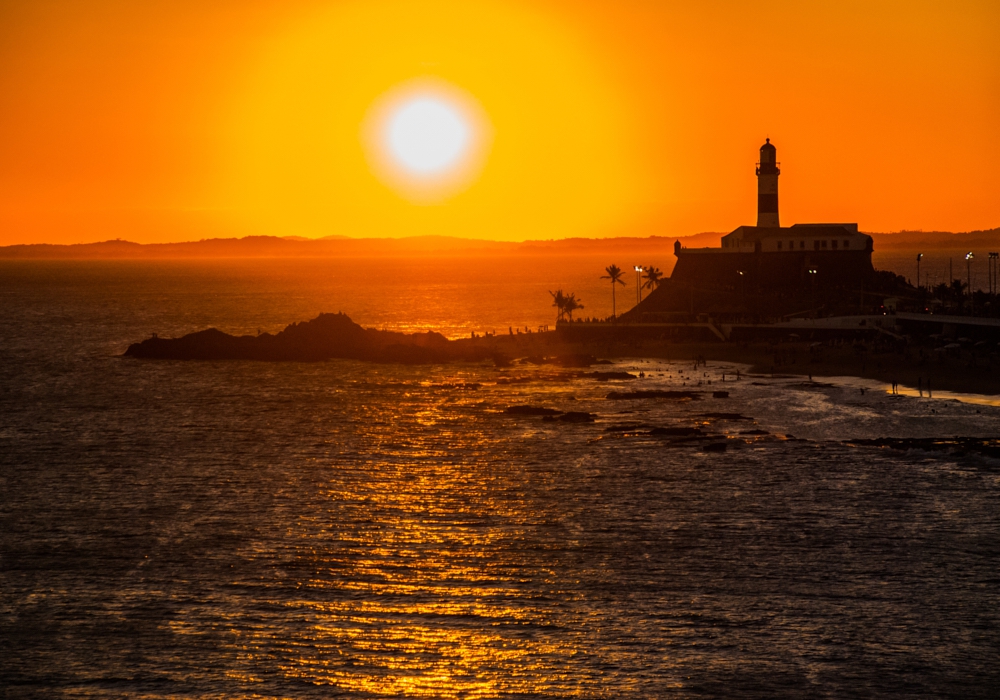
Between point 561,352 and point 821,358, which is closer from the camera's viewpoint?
point 821,358

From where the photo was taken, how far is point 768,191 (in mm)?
133625

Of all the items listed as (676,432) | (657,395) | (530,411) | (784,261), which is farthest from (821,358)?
(784,261)

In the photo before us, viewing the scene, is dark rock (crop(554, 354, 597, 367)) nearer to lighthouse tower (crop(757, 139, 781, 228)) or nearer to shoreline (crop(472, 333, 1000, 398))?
shoreline (crop(472, 333, 1000, 398))

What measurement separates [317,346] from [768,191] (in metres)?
59.6

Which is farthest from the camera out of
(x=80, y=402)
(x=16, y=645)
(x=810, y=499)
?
(x=80, y=402)

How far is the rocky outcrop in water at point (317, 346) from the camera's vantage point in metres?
106

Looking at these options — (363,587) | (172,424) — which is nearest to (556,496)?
(363,587)

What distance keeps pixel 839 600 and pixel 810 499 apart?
Result: 12.5 m

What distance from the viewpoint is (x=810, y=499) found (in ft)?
148

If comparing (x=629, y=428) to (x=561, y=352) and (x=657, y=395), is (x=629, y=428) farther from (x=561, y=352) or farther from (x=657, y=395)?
(x=561, y=352)

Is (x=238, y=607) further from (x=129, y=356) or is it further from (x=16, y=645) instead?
(x=129, y=356)

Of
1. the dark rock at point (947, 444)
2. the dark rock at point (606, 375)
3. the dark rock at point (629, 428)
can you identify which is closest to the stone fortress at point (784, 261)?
the dark rock at point (606, 375)

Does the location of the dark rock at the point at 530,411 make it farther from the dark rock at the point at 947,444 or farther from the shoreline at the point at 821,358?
the shoreline at the point at 821,358

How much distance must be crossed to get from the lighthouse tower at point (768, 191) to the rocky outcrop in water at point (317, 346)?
4445cm
